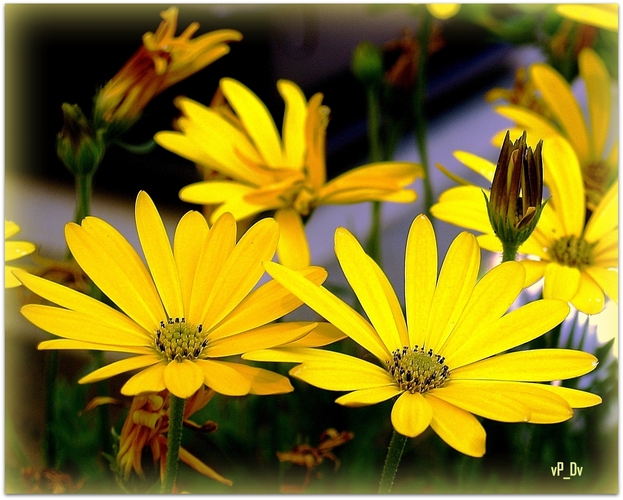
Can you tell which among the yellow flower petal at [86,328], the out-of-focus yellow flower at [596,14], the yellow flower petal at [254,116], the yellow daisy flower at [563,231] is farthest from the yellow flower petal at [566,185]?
the yellow flower petal at [86,328]

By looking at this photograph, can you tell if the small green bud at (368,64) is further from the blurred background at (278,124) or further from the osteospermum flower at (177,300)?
the osteospermum flower at (177,300)

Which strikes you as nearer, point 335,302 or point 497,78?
point 335,302

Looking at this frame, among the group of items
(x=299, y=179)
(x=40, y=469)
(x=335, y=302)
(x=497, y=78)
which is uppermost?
(x=497, y=78)

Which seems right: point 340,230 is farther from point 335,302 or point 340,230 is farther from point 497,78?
point 497,78

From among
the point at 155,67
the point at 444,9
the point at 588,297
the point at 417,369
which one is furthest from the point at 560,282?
the point at 155,67

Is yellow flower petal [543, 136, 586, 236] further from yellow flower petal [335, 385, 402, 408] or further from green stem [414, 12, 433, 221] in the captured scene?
yellow flower petal [335, 385, 402, 408]

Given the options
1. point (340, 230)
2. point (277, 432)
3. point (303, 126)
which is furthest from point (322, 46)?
point (277, 432)

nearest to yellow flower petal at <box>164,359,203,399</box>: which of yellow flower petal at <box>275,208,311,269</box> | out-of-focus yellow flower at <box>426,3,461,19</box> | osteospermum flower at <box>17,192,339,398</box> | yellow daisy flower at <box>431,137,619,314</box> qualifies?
osteospermum flower at <box>17,192,339,398</box>
